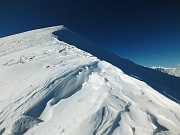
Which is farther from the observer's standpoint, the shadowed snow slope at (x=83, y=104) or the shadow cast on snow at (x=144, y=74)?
the shadow cast on snow at (x=144, y=74)

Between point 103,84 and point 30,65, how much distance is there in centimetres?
464

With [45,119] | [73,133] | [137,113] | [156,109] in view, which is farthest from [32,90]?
[156,109]

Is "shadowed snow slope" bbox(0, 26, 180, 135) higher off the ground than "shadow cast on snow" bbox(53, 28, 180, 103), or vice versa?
"shadow cast on snow" bbox(53, 28, 180, 103)

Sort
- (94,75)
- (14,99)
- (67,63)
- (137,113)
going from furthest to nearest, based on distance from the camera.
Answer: (67,63) → (94,75) → (14,99) → (137,113)

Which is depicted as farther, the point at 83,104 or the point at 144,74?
the point at 144,74

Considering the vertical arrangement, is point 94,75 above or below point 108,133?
above

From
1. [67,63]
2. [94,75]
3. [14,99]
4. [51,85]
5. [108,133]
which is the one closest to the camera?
[108,133]

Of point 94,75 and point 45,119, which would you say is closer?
point 45,119

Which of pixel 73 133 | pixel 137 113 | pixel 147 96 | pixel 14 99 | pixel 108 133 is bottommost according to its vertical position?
pixel 14 99

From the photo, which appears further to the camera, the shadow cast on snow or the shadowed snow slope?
the shadow cast on snow

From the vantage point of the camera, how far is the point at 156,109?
15.5 feet

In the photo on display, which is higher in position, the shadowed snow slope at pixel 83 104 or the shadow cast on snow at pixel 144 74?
the shadow cast on snow at pixel 144 74

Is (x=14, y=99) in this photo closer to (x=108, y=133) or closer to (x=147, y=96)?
(x=108, y=133)

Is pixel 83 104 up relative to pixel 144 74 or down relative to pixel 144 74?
down
